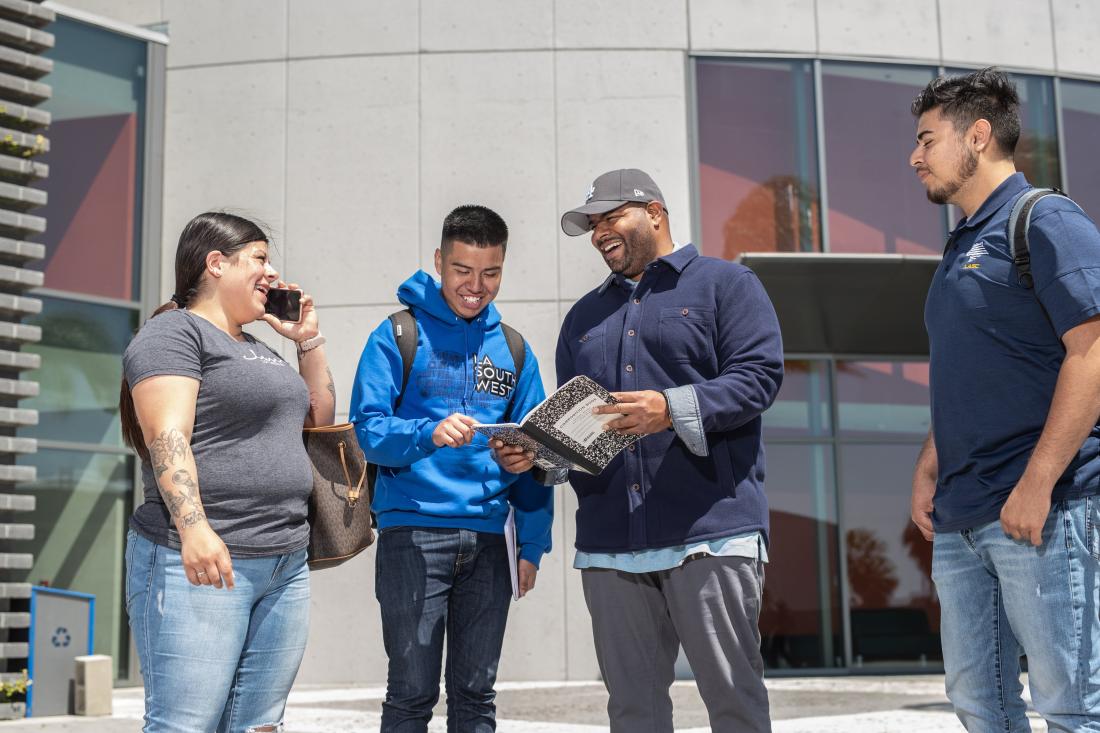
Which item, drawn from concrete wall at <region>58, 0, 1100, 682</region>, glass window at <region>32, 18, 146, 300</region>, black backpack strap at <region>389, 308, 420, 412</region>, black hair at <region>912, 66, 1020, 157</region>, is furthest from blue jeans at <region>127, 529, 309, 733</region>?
glass window at <region>32, 18, 146, 300</region>

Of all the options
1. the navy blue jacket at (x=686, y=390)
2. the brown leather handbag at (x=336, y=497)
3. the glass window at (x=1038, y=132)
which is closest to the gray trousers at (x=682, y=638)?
the navy blue jacket at (x=686, y=390)

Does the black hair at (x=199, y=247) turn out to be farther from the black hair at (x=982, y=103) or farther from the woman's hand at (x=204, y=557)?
the black hair at (x=982, y=103)

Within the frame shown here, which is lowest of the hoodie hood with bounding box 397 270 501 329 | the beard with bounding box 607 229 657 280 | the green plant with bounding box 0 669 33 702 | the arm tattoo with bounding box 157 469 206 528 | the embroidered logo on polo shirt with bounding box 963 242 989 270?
the green plant with bounding box 0 669 33 702

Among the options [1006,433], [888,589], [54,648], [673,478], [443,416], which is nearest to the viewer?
[1006,433]

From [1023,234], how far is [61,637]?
25.4 feet

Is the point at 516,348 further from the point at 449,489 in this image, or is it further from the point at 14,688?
the point at 14,688

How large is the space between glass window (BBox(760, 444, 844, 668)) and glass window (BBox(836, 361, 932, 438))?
2.40ft

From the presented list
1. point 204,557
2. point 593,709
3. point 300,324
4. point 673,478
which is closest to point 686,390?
point 673,478

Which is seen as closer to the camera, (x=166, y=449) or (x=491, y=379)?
(x=166, y=449)

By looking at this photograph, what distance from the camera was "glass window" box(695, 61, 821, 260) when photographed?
11.6m

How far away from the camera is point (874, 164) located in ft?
38.8

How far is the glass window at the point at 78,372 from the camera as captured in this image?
35.8ft

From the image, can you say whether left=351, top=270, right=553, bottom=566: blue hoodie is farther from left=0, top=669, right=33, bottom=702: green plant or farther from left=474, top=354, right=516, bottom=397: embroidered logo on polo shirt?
left=0, top=669, right=33, bottom=702: green plant

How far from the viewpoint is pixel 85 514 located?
Result: 11.0 m
